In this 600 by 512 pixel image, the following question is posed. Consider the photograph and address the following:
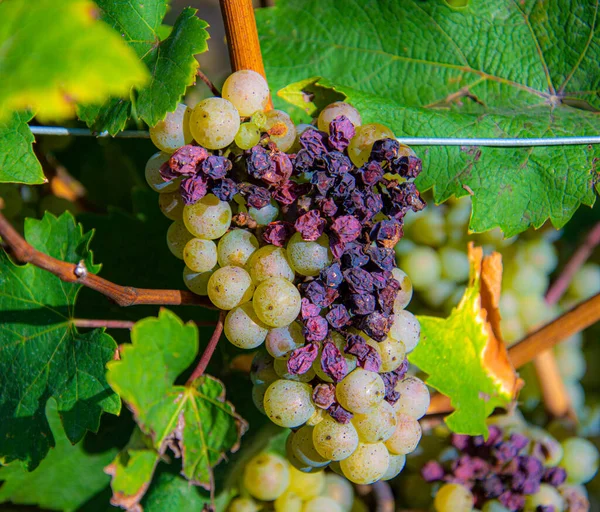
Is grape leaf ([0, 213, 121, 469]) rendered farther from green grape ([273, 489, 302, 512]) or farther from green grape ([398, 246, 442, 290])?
green grape ([398, 246, 442, 290])

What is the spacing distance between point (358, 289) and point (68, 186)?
674 mm

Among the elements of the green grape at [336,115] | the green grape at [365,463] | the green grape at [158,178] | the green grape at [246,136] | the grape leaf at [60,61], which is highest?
the grape leaf at [60,61]

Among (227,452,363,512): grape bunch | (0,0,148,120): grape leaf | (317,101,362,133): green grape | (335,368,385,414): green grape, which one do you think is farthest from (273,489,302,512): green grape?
(0,0,148,120): grape leaf

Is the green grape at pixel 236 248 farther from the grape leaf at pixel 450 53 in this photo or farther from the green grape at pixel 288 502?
the green grape at pixel 288 502

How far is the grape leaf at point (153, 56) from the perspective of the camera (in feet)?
2.05

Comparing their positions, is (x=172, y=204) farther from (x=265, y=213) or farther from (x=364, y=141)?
(x=364, y=141)

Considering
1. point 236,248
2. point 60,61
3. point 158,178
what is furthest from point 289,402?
point 60,61

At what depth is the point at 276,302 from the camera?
0.58 metres

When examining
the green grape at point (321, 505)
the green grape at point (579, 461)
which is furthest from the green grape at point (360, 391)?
the green grape at point (579, 461)

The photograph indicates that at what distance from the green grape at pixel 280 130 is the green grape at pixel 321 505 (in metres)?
0.53

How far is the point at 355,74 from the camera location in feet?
2.89

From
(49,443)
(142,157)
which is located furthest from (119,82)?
(142,157)

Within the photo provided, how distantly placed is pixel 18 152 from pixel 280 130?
318 mm

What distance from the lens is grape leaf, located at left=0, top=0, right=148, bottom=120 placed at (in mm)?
332
